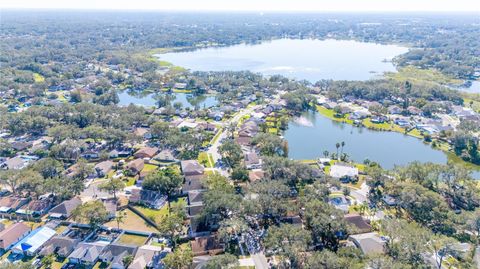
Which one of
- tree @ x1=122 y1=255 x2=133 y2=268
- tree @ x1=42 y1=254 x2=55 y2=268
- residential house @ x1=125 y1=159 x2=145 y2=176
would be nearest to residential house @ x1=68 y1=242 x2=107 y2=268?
tree @ x1=42 y1=254 x2=55 y2=268

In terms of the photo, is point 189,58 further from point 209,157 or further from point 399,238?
point 399,238

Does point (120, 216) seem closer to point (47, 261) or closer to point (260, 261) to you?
point (47, 261)

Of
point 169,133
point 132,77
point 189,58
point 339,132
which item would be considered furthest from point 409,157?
point 189,58

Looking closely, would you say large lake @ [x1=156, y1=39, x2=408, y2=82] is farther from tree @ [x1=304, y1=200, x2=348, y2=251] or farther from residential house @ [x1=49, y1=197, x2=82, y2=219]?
residential house @ [x1=49, y1=197, x2=82, y2=219]

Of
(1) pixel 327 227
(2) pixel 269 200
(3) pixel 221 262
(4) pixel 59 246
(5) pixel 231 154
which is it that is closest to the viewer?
(3) pixel 221 262

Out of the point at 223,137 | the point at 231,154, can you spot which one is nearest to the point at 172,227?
the point at 231,154

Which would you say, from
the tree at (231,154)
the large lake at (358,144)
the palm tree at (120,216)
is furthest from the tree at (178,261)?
the large lake at (358,144)
